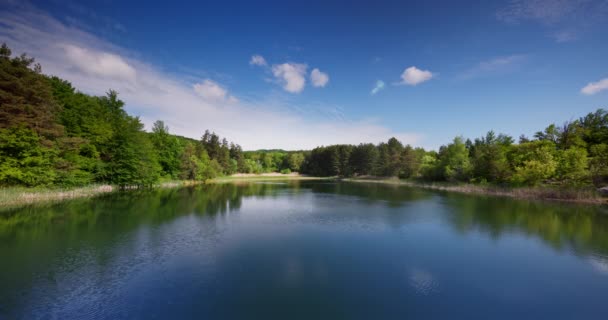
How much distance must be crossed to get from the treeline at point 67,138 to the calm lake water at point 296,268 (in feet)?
21.0

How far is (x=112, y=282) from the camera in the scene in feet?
24.7

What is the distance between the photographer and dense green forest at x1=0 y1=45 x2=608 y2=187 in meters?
20.1

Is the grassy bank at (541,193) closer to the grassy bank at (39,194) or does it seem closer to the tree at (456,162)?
the tree at (456,162)

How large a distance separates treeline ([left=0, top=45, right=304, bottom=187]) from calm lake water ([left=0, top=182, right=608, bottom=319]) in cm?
641

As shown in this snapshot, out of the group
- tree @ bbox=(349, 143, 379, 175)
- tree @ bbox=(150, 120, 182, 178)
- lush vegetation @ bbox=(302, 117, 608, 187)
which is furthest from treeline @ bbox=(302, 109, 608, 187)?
tree @ bbox=(150, 120, 182, 178)

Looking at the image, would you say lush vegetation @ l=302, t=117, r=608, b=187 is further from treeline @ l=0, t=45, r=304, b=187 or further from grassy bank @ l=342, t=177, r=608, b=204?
treeline @ l=0, t=45, r=304, b=187

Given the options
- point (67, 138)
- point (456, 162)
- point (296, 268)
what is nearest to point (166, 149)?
point (67, 138)

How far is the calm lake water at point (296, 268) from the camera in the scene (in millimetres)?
6379

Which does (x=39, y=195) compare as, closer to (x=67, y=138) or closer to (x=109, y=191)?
(x=67, y=138)

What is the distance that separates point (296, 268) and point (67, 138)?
27.1 m

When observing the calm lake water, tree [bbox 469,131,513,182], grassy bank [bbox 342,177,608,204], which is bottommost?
the calm lake water

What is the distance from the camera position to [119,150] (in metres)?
30.8

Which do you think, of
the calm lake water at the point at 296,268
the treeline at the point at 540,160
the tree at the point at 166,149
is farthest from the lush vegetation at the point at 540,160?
the tree at the point at 166,149

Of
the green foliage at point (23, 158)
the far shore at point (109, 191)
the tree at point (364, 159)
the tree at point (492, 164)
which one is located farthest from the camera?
the tree at point (364, 159)
